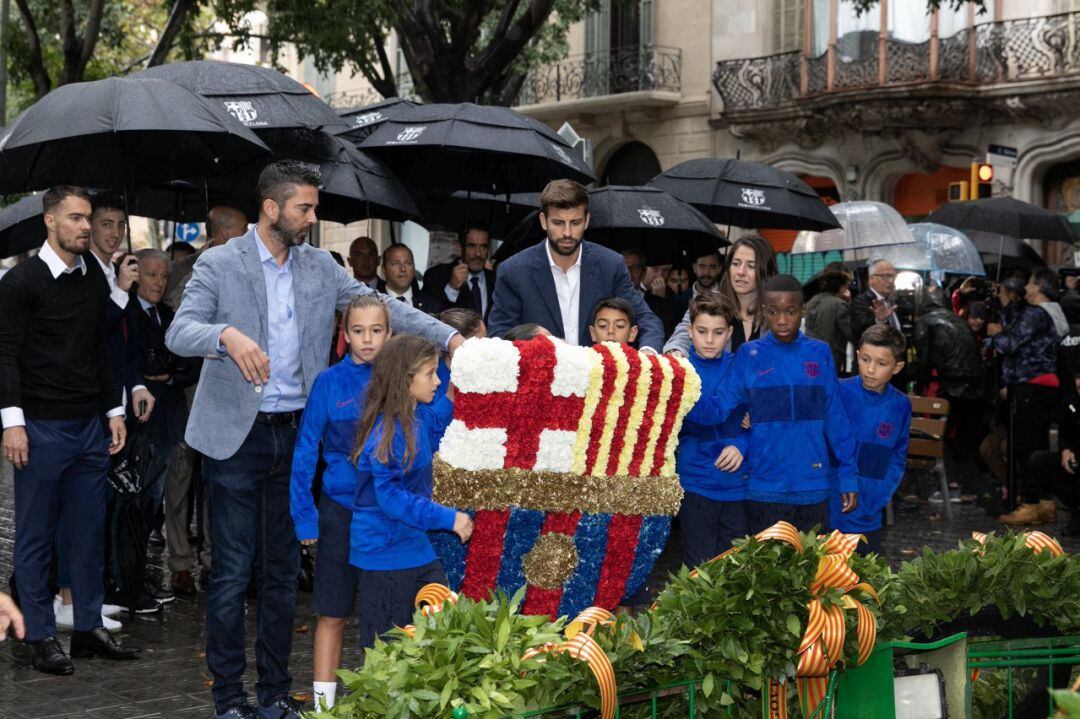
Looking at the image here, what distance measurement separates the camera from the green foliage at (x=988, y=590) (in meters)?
3.70

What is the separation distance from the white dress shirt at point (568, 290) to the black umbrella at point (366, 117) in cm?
440

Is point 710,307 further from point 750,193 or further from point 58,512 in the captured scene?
point 750,193

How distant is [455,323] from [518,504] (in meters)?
2.54

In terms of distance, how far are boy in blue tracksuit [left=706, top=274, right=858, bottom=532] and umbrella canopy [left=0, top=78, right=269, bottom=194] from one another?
3.12 metres

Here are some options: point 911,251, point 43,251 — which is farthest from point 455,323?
point 911,251

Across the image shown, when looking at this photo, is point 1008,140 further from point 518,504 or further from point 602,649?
point 602,649

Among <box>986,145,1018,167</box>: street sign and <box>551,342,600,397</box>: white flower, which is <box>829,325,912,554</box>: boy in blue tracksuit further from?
<box>986,145,1018,167</box>: street sign

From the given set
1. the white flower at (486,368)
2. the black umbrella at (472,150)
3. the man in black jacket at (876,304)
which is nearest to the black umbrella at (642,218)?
the black umbrella at (472,150)

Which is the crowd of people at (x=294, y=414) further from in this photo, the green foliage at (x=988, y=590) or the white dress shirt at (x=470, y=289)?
the green foliage at (x=988, y=590)

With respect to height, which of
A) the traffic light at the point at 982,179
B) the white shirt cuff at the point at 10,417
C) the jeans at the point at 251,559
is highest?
the traffic light at the point at 982,179

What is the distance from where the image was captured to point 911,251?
17.7m

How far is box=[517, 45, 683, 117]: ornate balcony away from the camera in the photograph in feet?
100

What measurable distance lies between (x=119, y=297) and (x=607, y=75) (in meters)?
24.4

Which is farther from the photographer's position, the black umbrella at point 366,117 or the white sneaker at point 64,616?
the black umbrella at point 366,117
